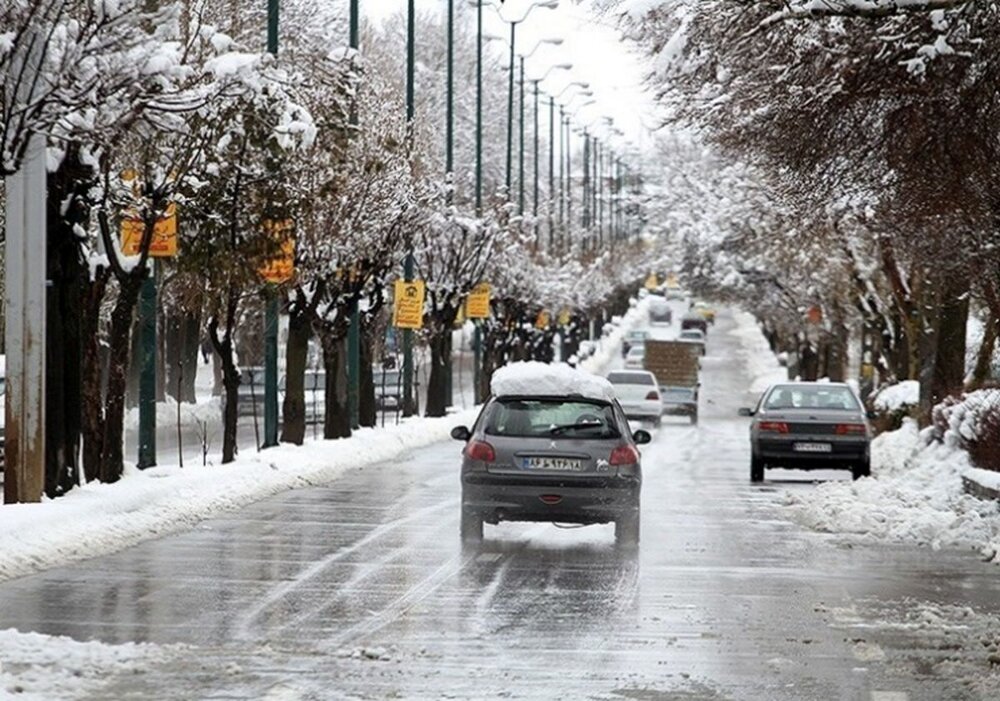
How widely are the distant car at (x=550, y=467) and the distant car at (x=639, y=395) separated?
136 feet

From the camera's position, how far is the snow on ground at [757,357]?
10706 cm

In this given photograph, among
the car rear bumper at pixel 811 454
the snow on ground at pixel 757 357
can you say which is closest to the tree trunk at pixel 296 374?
the car rear bumper at pixel 811 454

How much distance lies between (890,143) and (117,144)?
7.07 metres

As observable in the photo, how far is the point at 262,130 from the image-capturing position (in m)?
24.2

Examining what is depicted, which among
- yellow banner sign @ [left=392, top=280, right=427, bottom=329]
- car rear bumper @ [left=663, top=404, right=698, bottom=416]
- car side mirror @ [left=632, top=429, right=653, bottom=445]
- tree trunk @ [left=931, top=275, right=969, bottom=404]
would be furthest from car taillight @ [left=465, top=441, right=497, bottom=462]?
car rear bumper @ [left=663, top=404, right=698, bottom=416]

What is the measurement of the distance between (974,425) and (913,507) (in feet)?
13.8

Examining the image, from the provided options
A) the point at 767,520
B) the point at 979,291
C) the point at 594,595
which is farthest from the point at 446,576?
the point at 979,291

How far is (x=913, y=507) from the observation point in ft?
82.9

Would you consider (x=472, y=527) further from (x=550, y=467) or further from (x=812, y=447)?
(x=812, y=447)

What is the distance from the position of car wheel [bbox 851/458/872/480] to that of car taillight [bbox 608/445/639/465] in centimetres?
1254

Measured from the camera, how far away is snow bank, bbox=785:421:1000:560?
2181 centimetres

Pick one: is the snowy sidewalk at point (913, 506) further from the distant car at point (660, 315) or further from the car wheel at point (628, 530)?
the distant car at point (660, 315)

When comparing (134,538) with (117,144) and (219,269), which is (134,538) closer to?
(117,144)

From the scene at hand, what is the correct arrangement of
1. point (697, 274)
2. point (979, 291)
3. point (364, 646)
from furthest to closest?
1. point (697, 274)
2. point (979, 291)
3. point (364, 646)
